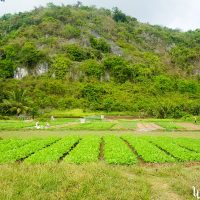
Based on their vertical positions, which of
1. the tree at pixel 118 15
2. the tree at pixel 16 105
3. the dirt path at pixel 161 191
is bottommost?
the dirt path at pixel 161 191

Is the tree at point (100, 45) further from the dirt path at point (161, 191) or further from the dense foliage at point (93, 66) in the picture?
the dirt path at point (161, 191)

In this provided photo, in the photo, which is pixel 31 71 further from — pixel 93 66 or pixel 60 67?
pixel 93 66

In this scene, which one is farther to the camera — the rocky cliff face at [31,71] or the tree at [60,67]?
the rocky cliff face at [31,71]

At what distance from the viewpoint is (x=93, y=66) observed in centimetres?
11312

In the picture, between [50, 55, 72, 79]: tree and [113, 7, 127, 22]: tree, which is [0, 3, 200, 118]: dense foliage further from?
[113, 7, 127, 22]: tree

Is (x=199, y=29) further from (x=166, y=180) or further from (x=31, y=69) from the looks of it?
(x=166, y=180)

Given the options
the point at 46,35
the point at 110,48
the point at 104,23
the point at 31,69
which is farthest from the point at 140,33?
the point at 31,69

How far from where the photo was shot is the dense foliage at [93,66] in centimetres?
8969

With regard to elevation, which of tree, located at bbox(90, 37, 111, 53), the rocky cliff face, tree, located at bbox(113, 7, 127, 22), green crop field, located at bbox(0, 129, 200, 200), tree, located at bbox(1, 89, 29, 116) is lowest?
green crop field, located at bbox(0, 129, 200, 200)

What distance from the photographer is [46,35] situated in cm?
13012

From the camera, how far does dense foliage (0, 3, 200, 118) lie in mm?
89688

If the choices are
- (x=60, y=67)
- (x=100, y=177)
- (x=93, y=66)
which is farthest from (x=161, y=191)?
(x=93, y=66)

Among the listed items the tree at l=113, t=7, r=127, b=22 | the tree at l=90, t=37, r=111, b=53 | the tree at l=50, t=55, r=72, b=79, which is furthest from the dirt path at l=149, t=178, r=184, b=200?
the tree at l=113, t=7, r=127, b=22

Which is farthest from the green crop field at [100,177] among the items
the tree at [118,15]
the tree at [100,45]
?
the tree at [118,15]
